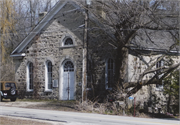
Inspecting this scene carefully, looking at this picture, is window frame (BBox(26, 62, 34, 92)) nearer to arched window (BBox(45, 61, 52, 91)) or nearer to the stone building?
the stone building

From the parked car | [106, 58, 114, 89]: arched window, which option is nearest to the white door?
[106, 58, 114, 89]: arched window

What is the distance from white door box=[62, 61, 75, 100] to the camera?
21.3 metres

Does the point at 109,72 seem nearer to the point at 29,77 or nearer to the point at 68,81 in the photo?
the point at 68,81

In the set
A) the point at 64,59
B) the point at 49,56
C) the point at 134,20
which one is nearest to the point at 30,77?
the point at 49,56

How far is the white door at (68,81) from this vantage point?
21.3 metres

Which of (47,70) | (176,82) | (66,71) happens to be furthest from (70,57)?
(176,82)

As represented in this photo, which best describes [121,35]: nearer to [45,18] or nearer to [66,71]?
[66,71]

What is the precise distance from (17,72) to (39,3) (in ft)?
52.2

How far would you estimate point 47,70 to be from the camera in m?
22.9

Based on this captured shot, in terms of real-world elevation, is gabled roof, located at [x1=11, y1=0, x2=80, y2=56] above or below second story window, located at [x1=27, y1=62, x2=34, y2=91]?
above

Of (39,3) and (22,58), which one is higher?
(39,3)

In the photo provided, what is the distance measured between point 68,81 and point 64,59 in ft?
5.57

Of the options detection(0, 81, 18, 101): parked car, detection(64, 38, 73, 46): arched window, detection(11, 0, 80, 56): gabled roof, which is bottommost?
detection(0, 81, 18, 101): parked car

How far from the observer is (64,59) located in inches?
853
